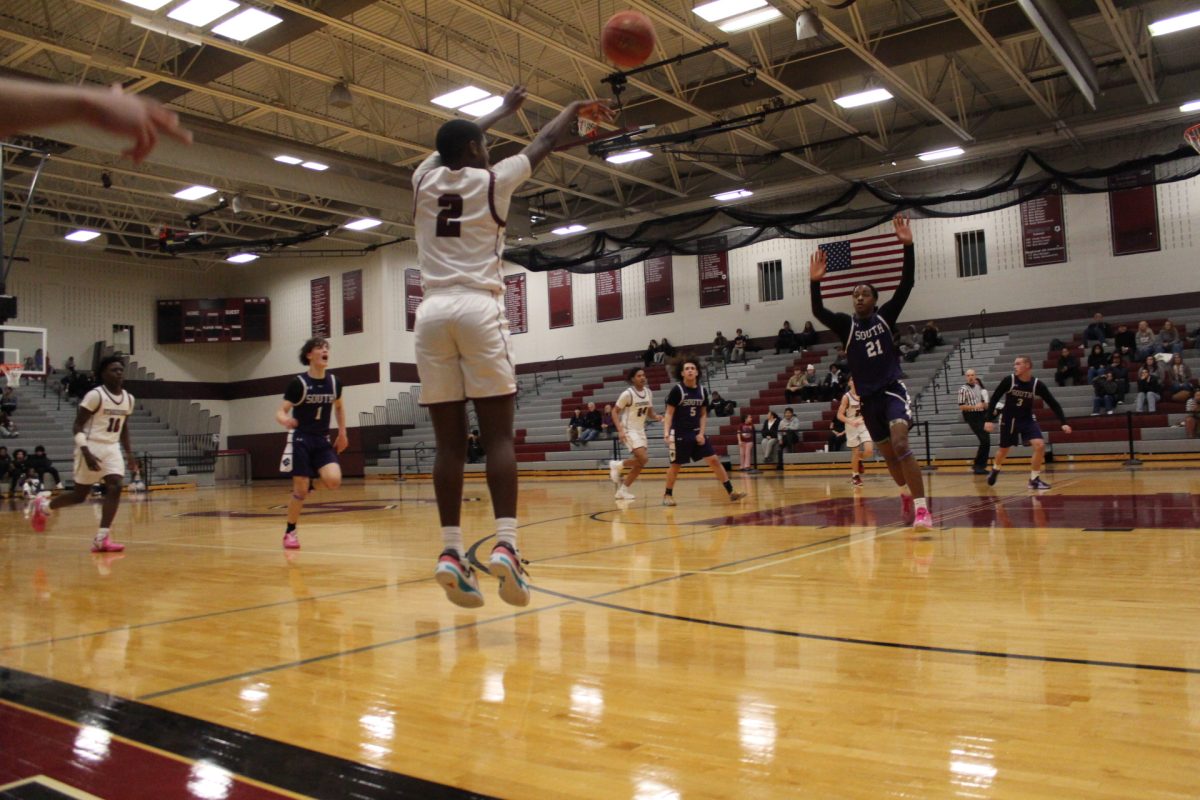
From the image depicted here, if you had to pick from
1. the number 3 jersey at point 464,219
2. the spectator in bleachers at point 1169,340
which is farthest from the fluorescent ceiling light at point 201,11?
the spectator in bleachers at point 1169,340

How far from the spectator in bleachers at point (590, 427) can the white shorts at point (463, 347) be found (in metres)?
19.5

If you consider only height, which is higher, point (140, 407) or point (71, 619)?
point (140, 407)

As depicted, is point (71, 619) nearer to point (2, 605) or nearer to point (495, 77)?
point (2, 605)

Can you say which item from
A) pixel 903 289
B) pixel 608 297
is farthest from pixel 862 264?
pixel 903 289

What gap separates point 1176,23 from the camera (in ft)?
52.3

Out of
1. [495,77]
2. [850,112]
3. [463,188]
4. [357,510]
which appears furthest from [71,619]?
[850,112]

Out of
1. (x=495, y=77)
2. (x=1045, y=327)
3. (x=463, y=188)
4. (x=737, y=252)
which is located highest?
(x=495, y=77)

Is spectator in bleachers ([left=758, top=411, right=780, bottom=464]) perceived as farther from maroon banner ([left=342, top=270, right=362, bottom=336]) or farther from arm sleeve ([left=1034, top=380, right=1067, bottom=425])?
maroon banner ([left=342, top=270, right=362, bottom=336])

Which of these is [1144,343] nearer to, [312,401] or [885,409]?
[885,409]

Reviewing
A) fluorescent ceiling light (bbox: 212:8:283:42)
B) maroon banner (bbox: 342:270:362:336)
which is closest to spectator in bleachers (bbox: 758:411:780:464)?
fluorescent ceiling light (bbox: 212:8:283:42)

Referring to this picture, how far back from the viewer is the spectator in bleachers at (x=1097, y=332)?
63.4 ft

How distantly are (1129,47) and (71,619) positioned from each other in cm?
1864

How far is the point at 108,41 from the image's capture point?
53.9 ft

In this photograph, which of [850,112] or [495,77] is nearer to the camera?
[495,77]
